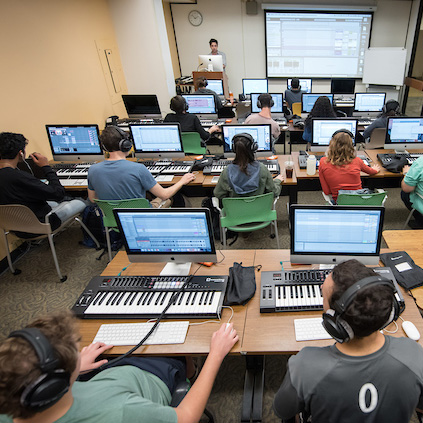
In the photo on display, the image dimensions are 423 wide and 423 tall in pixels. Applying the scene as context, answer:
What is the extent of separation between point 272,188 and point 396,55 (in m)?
6.92

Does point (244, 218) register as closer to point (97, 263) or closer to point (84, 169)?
point (97, 263)

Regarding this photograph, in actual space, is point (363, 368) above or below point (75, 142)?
below

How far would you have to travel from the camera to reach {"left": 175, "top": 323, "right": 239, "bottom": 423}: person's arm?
1.17 metres

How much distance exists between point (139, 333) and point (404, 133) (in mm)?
3754

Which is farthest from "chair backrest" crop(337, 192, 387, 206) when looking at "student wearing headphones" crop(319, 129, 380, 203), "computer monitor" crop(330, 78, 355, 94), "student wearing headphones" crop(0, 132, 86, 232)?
"computer monitor" crop(330, 78, 355, 94)

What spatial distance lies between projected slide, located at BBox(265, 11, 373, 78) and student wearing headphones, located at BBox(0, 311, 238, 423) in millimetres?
8746

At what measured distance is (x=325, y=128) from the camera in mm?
3766

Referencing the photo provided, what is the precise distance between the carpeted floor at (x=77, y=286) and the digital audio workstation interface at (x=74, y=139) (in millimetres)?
1090

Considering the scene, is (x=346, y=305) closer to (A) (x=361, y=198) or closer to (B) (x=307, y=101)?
(A) (x=361, y=198)

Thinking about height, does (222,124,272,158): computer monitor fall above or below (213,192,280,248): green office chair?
above

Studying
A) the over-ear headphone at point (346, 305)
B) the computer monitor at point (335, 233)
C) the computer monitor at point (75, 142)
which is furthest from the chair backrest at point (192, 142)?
the over-ear headphone at point (346, 305)

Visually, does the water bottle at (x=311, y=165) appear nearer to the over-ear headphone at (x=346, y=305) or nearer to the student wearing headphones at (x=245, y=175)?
the student wearing headphones at (x=245, y=175)

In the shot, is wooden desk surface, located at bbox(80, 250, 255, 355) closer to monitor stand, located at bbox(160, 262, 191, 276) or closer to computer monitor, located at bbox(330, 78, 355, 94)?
monitor stand, located at bbox(160, 262, 191, 276)

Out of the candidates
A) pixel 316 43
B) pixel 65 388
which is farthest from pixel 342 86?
pixel 65 388
